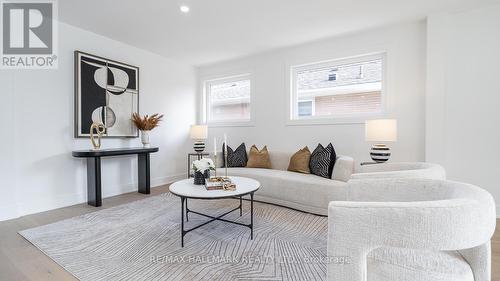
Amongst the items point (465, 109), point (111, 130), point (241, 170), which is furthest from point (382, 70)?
point (111, 130)

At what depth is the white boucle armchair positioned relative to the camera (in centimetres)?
85

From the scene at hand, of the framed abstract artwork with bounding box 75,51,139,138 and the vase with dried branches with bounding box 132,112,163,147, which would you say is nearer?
the framed abstract artwork with bounding box 75,51,139,138

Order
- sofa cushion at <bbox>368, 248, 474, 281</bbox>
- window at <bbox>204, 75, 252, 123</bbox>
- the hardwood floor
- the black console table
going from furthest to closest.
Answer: window at <bbox>204, 75, 252, 123</bbox>
the black console table
the hardwood floor
sofa cushion at <bbox>368, 248, 474, 281</bbox>

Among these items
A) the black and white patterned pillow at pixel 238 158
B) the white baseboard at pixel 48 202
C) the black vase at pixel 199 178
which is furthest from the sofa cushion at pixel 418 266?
the white baseboard at pixel 48 202

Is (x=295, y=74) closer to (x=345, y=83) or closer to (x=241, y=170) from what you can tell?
(x=345, y=83)

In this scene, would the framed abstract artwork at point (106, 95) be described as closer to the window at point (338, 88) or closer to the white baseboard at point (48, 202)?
the white baseboard at point (48, 202)

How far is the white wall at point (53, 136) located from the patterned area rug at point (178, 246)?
76 centimetres

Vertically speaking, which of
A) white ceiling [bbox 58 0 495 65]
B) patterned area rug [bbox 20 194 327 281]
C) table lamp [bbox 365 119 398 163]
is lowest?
patterned area rug [bbox 20 194 327 281]

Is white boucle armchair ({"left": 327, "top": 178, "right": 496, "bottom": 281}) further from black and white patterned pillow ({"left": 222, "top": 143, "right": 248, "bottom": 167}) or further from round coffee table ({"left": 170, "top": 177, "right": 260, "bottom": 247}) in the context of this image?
black and white patterned pillow ({"left": 222, "top": 143, "right": 248, "bottom": 167})

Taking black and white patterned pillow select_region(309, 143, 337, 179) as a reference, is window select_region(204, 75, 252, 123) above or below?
above

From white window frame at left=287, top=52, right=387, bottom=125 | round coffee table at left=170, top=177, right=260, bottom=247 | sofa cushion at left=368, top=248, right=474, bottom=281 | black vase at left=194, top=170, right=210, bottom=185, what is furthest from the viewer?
white window frame at left=287, top=52, right=387, bottom=125

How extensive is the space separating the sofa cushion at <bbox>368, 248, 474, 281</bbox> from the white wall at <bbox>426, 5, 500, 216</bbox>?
7.84 feet

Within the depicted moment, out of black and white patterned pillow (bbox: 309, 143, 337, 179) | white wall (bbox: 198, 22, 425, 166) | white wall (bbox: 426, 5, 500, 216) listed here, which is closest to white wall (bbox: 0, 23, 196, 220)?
white wall (bbox: 198, 22, 425, 166)

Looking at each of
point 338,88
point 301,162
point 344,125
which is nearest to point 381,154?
point 344,125
